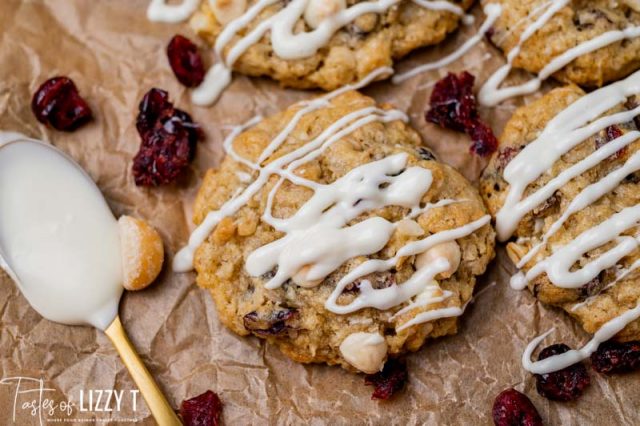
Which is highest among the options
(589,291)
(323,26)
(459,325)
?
(323,26)

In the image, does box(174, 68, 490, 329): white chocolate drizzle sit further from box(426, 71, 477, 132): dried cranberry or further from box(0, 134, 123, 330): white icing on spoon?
box(0, 134, 123, 330): white icing on spoon

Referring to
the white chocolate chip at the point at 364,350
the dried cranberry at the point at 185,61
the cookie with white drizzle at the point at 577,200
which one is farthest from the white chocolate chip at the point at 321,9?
the white chocolate chip at the point at 364,350

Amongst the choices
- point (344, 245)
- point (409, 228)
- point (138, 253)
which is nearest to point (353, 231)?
point (344, 245)

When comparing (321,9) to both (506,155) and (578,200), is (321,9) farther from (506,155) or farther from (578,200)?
(578,200)

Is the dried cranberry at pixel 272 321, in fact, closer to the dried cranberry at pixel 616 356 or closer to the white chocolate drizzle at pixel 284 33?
the white chocolate drizzle at pixel 284 33

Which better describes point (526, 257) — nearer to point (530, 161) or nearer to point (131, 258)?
point (530, 161)

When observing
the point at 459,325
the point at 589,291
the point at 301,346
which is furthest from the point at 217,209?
the point at 589,291
